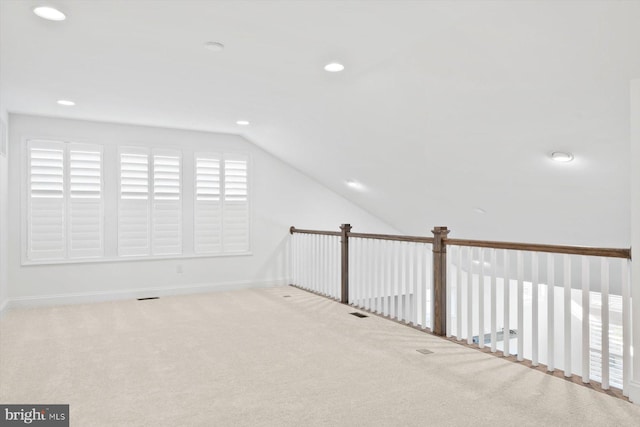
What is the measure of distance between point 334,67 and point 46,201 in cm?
405

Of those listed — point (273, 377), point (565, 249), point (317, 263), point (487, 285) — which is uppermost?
point (565, 249)

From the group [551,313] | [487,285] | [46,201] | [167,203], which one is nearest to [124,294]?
[167,203]

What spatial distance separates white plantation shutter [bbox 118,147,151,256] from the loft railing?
2227mm

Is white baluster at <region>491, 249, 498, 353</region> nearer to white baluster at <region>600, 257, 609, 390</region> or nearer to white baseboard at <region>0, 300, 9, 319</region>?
white baluster at <region>600, 257, 609, 390</region>


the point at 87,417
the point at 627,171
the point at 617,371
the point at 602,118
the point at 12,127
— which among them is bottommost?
the point at 617,371

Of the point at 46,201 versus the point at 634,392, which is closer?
the point at 634,392

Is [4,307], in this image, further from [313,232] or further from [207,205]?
[313,232]

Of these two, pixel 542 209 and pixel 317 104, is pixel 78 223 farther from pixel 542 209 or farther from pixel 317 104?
pixel 542 209

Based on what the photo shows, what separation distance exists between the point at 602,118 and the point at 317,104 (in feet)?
8.21

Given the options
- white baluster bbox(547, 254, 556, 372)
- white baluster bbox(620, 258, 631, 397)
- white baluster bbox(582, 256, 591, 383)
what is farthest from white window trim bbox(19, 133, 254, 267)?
white baluster bbox(620, 258, 631, 397)

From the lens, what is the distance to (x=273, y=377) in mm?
2842

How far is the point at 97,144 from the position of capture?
17.9ft

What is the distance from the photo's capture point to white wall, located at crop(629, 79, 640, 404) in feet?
7.72

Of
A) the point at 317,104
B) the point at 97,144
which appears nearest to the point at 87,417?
the point at 317,104
